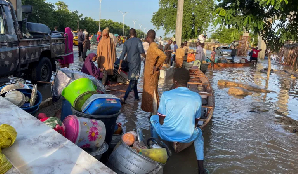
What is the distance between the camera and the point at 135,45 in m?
6.58

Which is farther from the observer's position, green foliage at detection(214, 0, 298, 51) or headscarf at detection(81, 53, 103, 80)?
headscarf at detection(81, 53, 103, 80)

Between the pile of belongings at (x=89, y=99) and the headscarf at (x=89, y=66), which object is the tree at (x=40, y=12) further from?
the pile of belongings at (x=89, y=99)

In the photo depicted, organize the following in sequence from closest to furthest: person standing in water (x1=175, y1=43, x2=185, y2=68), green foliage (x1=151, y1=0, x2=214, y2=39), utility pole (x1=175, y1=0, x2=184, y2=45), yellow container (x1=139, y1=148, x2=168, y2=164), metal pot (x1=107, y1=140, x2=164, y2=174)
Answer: metal pot (x1=107, y1=140, x2=164, y2=174) < yellow container (x1=139, y1=148, x2=168, y2=164) < person standing in water (x1=175, y1=43, x2=185, y2=68) < utility pole (x1=175, y1=0, x2=184, y2=45) < green foliage (x1=151, y1=0, x2=214, y2=39)

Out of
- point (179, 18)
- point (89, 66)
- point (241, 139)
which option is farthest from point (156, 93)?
point (179, 18)

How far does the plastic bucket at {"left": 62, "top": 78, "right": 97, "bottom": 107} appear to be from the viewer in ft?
13.0

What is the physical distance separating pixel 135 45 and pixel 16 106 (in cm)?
341

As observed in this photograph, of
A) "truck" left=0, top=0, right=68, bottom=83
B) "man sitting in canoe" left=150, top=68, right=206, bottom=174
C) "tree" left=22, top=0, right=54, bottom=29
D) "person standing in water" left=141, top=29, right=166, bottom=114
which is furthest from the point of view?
"tree" left=22, top=0, right=54, bottom=29

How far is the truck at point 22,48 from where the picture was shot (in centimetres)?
618

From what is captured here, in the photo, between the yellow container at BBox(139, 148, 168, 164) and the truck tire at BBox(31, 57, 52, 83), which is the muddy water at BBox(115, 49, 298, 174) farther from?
the truck tire at BBox(31, 57, 52, 83)

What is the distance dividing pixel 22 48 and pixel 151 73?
3.33 meters

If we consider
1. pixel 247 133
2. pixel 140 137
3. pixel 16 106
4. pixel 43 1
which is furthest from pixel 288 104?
pixel 43 1

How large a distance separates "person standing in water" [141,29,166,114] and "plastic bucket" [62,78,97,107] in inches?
77.0

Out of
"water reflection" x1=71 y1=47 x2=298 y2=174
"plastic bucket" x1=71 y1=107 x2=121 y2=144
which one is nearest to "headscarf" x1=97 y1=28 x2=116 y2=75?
"water reflection" x1=71 y1=47 x2=298 y2=174

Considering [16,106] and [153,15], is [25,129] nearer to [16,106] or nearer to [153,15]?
[16,106]
